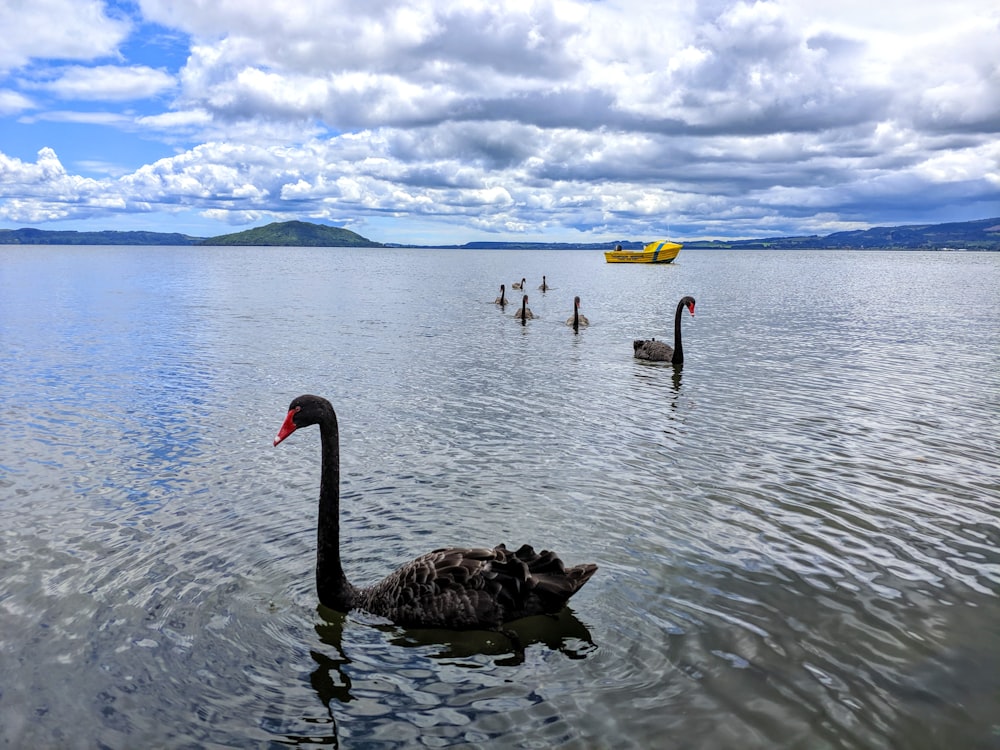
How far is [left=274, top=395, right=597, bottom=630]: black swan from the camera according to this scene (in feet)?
24.2

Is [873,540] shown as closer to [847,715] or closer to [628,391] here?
[847,715]

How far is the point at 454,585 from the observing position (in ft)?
24.3

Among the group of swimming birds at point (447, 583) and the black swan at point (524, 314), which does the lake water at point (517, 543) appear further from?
the black swan at point (524, 314)

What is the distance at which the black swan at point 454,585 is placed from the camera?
7375 millimetres

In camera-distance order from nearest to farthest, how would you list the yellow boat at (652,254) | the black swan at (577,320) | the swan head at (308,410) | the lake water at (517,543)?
the lake water at (517,543)
the swan head at (308,410)
the black swan at (577,320)
the yellow boat at (652,254)

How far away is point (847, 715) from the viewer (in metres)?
6.06

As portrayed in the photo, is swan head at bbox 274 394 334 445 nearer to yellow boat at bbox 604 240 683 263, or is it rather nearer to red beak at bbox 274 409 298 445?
red beak at bbox 274 409 298 445

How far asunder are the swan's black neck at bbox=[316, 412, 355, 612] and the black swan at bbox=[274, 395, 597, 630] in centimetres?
1

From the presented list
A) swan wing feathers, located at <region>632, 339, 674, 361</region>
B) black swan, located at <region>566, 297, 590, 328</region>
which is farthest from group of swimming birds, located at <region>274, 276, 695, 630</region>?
black swan, located at <region>566, 297, 590, 328</region>

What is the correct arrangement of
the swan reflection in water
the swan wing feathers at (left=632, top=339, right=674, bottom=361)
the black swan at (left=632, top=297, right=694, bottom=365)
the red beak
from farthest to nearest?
1. the swan wing feathers at (left=632, top=339, right=674, bottom=361)
2. the black swan at (left=632, top=297, right=694, bottom=365)
3. the red beak
4. the swan reflection in water

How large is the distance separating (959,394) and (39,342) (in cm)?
3082

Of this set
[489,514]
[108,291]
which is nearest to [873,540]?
[489,514]

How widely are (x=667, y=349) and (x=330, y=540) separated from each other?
1940 centimetres

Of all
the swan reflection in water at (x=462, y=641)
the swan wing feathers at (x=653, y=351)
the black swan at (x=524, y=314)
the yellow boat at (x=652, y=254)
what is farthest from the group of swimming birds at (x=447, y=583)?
the yellow boat at (x=652, y=254)
